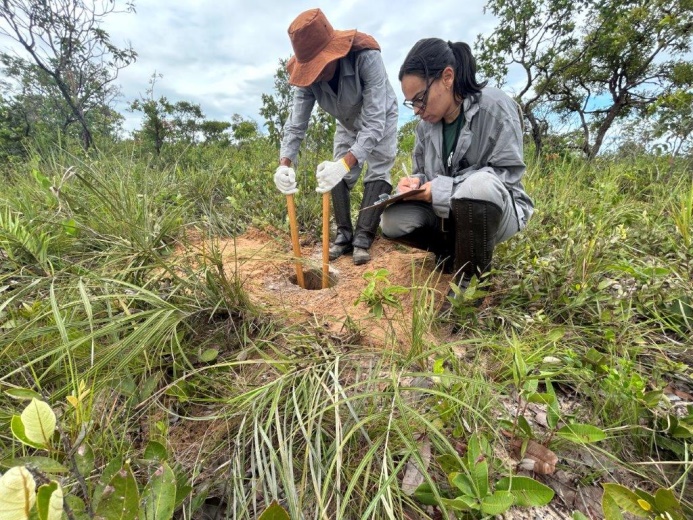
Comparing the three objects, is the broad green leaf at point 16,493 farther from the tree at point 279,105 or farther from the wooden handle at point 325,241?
the tree at point 279,105

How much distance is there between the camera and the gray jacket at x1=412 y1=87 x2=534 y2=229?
5.43 feet

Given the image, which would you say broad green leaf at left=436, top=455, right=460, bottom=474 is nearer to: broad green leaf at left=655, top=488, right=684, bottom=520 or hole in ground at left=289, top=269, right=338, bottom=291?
broad green leaf at left=655, top=488, right=684, bottom=520

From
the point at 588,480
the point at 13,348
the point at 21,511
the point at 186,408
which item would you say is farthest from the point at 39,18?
the point at 588,480

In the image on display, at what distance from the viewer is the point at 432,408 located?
96cm

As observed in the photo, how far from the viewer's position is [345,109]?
2467 millimetres

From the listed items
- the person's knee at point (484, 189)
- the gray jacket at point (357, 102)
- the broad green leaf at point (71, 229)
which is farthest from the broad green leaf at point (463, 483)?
the broad green leaf at point (71, 229)

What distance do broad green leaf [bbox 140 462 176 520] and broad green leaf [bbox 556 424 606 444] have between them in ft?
2.94

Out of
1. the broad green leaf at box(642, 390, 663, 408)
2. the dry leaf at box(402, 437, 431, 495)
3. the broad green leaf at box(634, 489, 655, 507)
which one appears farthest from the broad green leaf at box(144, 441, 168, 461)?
the broad green leaf at box(642, 390, 663, 408)

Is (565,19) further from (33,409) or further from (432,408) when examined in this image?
(33,409)

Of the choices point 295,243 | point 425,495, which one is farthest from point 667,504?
point 295,243

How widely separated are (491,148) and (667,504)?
149 centimetres

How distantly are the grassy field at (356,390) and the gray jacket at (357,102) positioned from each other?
3.72 ft

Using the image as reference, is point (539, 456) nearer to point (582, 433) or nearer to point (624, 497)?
point (582, 433)

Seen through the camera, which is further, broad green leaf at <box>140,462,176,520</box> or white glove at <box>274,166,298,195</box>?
white glove at <box>274,166,298,195</box>
